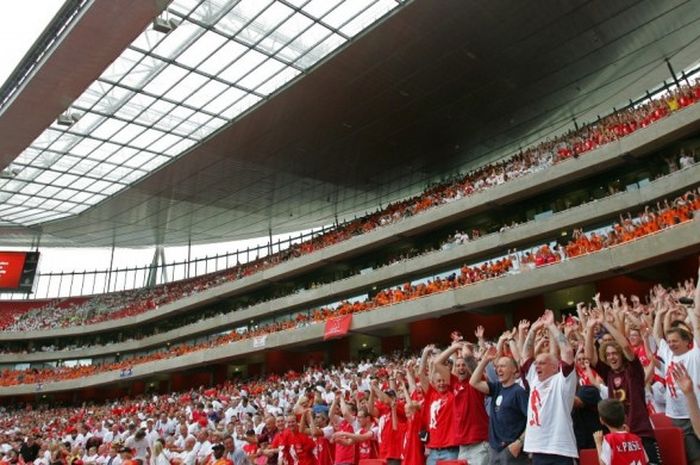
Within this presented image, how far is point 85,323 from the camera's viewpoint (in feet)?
159

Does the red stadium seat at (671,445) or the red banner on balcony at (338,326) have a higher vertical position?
the red banner on balcony at (338,326)

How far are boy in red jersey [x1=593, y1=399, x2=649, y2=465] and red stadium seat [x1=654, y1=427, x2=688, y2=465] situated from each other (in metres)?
0.55

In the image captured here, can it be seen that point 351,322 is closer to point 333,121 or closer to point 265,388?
point 265,388

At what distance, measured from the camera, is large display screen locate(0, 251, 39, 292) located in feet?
159

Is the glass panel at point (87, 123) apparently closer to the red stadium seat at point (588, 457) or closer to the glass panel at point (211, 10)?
the glass panel at point (211, 10)

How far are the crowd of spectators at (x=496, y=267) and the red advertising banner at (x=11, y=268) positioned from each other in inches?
520

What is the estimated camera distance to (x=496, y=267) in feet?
76.6

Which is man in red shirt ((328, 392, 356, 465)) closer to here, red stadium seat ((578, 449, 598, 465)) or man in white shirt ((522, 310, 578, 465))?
man in white shirt ((522, 310, 578, 465))

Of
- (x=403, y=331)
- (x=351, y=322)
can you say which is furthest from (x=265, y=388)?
(x=403, y=331)

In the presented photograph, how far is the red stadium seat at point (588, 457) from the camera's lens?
471cm

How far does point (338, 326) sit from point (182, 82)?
48.4ft

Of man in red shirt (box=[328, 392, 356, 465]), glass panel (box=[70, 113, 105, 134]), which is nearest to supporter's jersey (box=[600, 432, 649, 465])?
man in red shirt (box=[328, 392, 356, 465])

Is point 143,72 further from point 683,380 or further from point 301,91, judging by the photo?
point 683,380

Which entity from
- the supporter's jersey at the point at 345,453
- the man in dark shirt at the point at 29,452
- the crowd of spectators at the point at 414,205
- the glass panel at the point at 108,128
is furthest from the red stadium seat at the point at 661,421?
the glass panel at the point at 108,128
